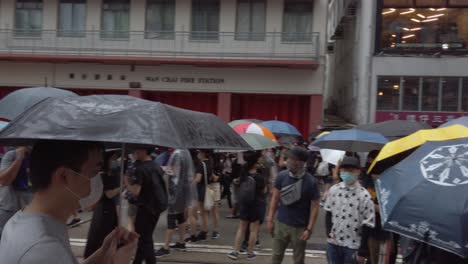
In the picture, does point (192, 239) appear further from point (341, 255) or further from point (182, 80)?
point (182, 80)

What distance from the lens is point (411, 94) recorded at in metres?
21.5

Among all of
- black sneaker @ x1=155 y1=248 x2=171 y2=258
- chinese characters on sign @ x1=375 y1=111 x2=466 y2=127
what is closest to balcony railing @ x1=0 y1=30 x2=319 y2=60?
chinese characters on sign @ x1=375 y1=111 x2=466 y2=127

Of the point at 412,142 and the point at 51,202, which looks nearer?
the point at 51,202

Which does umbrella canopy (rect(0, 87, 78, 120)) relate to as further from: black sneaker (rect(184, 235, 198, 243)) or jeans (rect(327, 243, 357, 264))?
black sneaker (rect(184, 235, 198, 243))

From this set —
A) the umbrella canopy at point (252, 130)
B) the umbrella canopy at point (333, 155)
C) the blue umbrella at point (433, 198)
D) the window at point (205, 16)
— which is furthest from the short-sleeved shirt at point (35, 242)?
the window at point (205, 16)

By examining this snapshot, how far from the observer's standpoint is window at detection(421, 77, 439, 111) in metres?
21.3

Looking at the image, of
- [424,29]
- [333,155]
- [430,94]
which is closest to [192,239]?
[333,155]

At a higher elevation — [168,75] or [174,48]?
[174,48]

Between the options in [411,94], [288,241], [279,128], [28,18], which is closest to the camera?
[288,241]

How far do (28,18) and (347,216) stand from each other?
70.7ft

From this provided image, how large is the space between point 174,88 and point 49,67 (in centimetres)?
589

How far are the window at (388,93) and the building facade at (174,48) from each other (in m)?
2.52

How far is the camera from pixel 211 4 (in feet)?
75.5

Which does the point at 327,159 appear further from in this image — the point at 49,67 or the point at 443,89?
the point at 49,67
